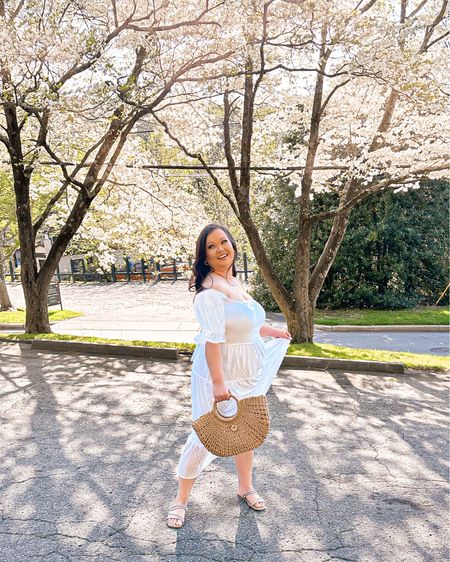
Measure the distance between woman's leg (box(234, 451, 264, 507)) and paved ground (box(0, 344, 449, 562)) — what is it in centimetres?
9

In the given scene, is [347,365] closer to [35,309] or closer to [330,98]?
[330,98]

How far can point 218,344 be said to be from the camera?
9.41ft

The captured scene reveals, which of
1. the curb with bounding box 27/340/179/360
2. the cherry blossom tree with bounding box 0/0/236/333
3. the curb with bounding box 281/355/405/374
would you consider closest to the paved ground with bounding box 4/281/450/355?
the curb with bounding box 27/340/179/360

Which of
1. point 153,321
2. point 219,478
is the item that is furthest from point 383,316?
point 219,478

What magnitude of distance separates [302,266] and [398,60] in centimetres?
377

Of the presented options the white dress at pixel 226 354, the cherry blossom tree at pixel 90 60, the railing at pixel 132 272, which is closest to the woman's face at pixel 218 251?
the white dress at pixel 226 354

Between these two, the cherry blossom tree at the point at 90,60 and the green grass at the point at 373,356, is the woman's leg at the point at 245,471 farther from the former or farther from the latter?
the cherry blossom tree at the point at 90,60

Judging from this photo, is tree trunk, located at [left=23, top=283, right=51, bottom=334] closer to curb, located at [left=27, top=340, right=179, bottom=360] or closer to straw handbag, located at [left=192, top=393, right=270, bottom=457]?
curb, located at [left=27, top=340, right=179, bottom=360]

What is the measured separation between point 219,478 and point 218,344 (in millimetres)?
1433

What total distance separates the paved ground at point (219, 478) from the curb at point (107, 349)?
1.49m

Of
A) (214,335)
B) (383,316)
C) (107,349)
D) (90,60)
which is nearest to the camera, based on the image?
(214,335)

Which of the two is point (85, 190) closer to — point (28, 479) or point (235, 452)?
point (28, 479)

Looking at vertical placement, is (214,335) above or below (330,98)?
below

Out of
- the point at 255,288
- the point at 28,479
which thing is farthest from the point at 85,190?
the point at 255,288
